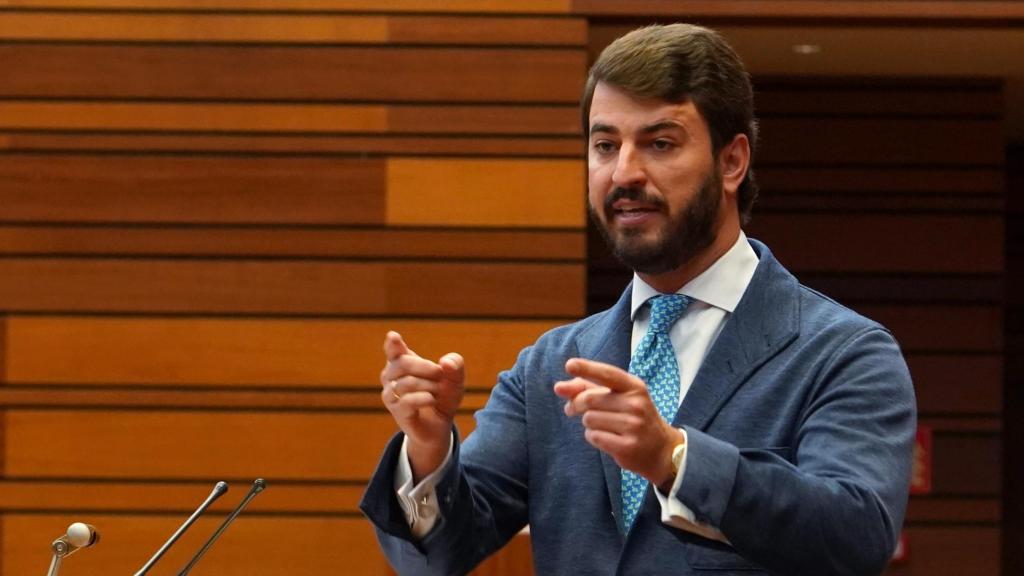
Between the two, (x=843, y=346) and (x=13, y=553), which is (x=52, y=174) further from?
(x=843, y=346)

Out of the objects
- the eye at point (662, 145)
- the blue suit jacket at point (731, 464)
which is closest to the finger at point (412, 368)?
the blue suit jacket at point (731, 464)

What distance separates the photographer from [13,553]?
199 inches

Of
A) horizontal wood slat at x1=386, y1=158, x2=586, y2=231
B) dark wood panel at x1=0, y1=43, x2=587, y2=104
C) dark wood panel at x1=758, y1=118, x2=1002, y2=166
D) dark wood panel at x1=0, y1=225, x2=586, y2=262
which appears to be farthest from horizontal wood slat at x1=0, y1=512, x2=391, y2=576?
dark wood panel at x1=758, y1=118, x2=1002, y2=166

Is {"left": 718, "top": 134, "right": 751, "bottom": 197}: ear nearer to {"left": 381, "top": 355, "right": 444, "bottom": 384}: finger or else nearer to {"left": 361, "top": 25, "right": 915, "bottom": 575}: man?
{"left": 361, "top": 25, "right": 915, "bottom": 575}: man

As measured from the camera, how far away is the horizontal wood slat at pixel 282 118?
5062 mm

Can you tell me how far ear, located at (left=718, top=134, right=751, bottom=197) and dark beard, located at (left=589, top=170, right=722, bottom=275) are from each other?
0.04 m

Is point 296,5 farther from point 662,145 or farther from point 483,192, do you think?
point 662,145

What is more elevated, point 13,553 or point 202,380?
point 202,380

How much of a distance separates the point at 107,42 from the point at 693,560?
4093 mm

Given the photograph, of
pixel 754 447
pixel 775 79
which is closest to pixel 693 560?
pixel 754 447

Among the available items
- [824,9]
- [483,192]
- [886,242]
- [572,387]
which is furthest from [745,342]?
[886,242]

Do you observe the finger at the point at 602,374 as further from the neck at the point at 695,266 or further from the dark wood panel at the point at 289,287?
the dark wood panel at the point at 289,287

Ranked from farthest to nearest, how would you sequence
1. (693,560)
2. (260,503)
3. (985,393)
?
(985,393), (260,503), (693,560)

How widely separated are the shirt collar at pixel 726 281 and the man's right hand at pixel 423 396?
283mm
